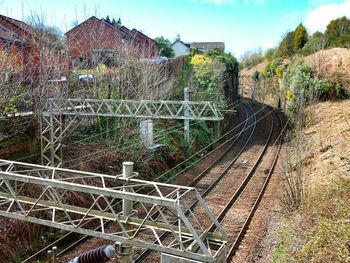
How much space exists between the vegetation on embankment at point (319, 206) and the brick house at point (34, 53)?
10.4 m

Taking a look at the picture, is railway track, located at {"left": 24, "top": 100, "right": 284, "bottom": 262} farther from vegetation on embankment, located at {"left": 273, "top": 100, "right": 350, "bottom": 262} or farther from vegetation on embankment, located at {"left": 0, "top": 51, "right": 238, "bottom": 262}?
vegetation on embankment, located at {"left": 273, "top": 100, "right": 350, "bottom": 262}

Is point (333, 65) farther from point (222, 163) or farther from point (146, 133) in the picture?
point (146, 133)

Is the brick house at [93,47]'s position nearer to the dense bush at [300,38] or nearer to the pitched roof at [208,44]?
the dense bush at [300,38]

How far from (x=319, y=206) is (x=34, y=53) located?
48.8 ft

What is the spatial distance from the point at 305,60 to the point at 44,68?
22.6 m

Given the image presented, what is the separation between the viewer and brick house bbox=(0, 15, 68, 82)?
15.1 metres

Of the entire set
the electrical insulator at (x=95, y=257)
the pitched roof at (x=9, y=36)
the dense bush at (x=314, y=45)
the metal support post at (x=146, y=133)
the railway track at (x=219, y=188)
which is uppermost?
the dense bush at (x=314, y=45)

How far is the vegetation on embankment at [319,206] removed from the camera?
26.6 ft

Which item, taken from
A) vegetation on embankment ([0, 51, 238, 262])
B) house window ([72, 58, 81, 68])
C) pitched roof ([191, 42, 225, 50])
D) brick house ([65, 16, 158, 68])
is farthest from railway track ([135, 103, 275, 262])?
pitched roof ([191, 42, 225, 50])

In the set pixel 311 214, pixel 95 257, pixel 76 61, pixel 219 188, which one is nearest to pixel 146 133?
pixel 219 188

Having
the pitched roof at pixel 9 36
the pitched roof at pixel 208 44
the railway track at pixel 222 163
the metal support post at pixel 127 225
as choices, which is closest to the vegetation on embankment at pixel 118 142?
the railway track at pixel 222 163

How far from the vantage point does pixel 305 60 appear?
29.9m

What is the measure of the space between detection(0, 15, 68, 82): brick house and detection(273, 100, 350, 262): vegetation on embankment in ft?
34.1

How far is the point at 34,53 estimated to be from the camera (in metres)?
18.0
